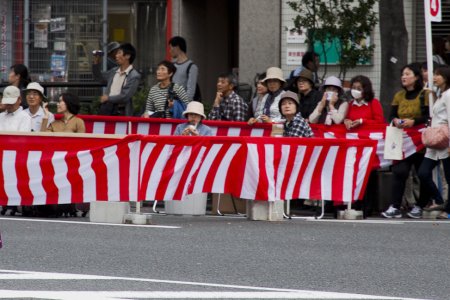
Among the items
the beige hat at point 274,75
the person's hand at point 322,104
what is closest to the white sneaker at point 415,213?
the person's hand at point 322,104

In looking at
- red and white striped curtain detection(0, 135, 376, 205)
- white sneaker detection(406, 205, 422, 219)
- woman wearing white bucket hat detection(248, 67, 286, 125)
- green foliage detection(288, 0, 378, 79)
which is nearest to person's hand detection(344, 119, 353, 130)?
woman wearing white bucket hat detection(248, 67, 286, 125)

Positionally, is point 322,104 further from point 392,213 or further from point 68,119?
point 68,119

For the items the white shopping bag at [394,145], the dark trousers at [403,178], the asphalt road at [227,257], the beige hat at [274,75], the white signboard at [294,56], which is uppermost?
the white signboard at [294,56]

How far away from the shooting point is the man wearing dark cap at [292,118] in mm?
15609

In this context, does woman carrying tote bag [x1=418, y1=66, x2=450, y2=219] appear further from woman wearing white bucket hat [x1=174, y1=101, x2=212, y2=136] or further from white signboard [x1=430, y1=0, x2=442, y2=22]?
woman wearing white bucket hat [x1=174, y1=101, x2=212, y2=136]

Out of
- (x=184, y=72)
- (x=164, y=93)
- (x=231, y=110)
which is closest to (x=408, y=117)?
(x=231, y=110)

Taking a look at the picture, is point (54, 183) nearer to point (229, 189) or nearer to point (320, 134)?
point (229, 189)

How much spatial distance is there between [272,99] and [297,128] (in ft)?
4.48

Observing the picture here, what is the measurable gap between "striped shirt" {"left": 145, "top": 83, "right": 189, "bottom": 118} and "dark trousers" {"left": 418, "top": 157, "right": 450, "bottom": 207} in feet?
11.3

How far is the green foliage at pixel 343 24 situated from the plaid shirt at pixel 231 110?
2.96 m

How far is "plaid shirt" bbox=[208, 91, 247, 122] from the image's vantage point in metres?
17.8

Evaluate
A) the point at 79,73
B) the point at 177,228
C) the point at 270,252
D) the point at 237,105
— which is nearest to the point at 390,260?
the point at 270,252

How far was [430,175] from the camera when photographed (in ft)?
51.2

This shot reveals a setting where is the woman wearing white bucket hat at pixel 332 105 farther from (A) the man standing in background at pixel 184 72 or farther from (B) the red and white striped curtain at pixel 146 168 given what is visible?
(A) the man standing in background at pixel 184 72
